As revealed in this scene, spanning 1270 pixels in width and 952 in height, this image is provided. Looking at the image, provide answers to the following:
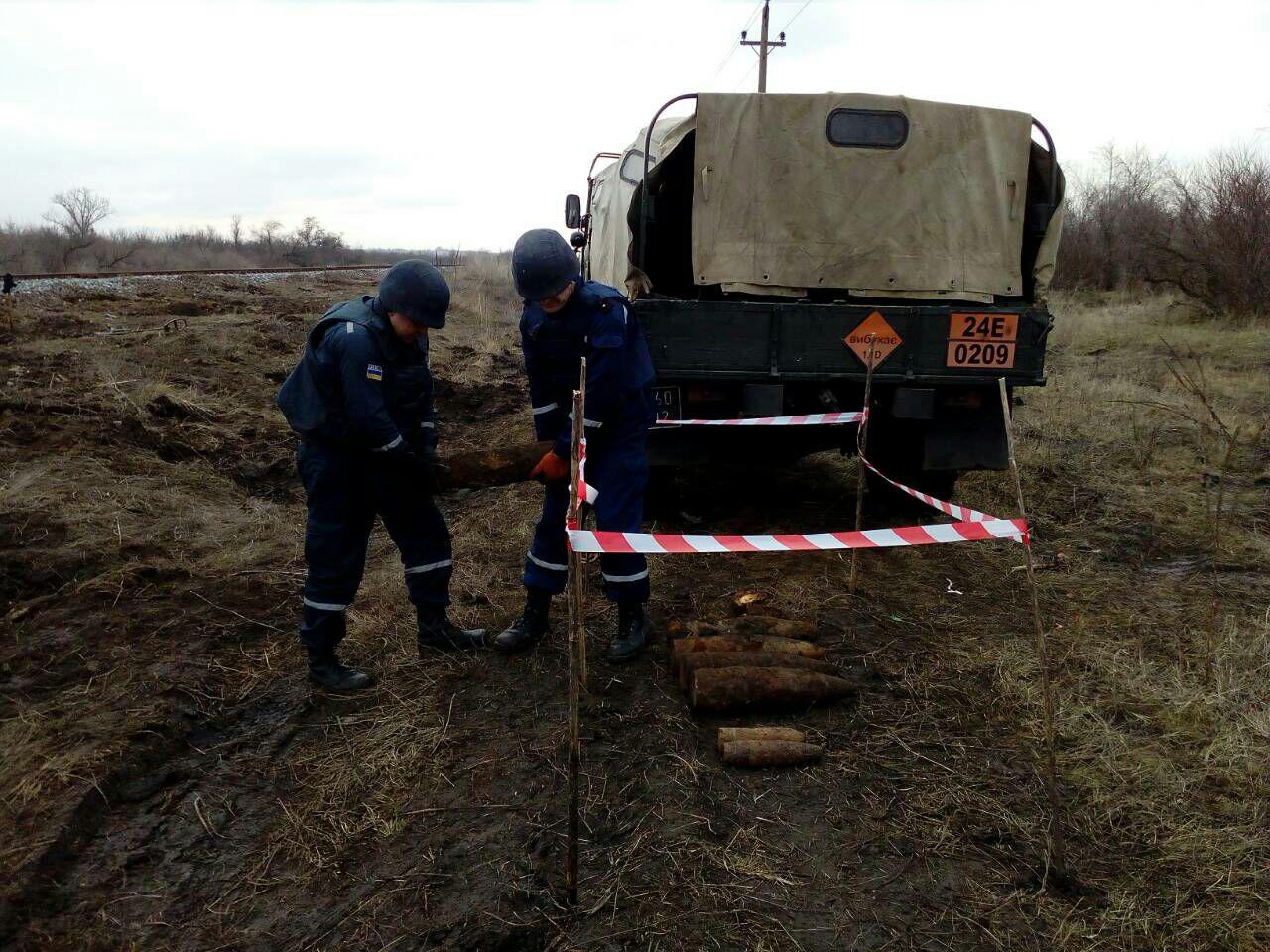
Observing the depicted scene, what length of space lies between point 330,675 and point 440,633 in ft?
1.83

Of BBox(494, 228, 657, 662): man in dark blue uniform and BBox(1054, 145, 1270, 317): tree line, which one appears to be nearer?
BBox(494, 228, 657, 662): man in dark blue uniform

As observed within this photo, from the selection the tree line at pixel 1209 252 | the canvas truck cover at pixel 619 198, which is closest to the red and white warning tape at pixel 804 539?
the canvas truck cover at pixel 619 198

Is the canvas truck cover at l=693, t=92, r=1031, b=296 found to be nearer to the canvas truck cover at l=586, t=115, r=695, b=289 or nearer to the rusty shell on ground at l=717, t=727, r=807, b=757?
the canvas truck cover at l=586, t=115, r=695, b=289

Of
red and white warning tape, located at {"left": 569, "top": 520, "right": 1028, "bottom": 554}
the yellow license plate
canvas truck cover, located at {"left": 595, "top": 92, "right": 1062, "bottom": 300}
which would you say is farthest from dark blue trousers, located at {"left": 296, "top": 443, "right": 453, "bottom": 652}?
the yellow license plate

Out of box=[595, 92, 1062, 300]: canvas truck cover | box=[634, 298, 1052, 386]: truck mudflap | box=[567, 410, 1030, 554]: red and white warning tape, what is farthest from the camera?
box=[595, 92, 1062, 300]: canvas truck cover

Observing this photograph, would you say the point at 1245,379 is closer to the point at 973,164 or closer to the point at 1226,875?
the point at 973,164

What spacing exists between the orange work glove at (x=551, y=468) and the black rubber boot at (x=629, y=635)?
745 millimetres

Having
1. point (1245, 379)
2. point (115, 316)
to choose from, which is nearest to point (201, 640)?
point (115, 316)

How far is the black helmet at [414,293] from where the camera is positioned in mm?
3588

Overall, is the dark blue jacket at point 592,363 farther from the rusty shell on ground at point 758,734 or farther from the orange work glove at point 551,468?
the rusty shell on ground at point 758,734

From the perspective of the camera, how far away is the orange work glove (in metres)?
3.83

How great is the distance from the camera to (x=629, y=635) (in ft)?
13.7

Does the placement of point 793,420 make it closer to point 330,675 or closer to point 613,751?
point 613,751

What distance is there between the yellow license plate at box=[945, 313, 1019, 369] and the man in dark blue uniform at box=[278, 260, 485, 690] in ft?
10.7
